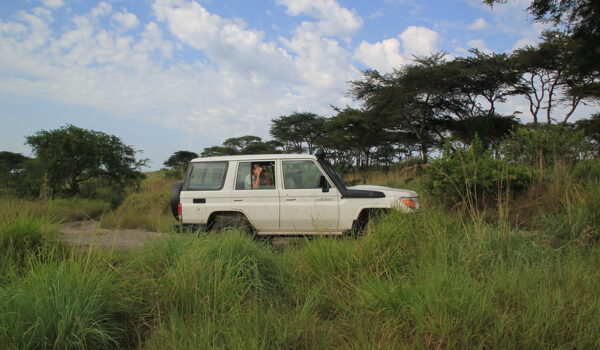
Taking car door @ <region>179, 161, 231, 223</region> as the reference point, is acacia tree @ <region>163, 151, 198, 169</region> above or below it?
above

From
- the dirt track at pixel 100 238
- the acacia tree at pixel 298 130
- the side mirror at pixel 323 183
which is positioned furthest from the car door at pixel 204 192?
the acacia tree at pixel 298 130

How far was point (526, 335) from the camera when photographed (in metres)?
2.58

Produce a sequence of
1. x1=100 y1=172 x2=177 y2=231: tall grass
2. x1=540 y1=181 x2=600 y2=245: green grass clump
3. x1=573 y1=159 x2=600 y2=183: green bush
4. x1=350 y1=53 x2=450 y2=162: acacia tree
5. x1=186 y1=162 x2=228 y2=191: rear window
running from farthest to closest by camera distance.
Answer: x1=350 y1=53 x2=450 y2=162: acacia tree < x1=100 y1=172 x2=177 y2=231: tall grass < x1=573 y1=159 x2=600 y2=183: green bush < x1=186 y1=162 x2=228 y2=191: rear window < x1=540 y1=181 x2=600 y2=245: green grass clump

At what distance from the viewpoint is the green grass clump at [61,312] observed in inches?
104

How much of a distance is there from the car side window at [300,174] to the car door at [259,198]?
0.21m

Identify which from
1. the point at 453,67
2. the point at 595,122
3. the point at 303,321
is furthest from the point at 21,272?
the point at 595,122

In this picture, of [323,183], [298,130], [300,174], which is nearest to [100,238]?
[300,174]

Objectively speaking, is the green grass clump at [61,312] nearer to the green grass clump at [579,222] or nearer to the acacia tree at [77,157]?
the green grass clump at [579,222]

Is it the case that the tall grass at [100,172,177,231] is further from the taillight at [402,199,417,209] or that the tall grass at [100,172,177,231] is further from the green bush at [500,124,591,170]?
the green bush at [500,124,591,170]

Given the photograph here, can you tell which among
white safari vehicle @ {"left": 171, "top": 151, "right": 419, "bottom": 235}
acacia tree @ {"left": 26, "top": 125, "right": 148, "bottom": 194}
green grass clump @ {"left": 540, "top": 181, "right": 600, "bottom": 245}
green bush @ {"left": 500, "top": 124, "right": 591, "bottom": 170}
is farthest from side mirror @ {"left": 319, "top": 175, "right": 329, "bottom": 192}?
acacia tree @ {"left": 26, "top": 125, "right": 148, "bottom": 194}

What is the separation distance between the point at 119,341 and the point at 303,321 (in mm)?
1440

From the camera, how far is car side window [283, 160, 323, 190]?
656 cm

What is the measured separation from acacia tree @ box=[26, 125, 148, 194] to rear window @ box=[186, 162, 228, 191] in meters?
12.4

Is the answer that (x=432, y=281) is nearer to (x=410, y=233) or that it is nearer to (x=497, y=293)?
(x=497, y=293)
